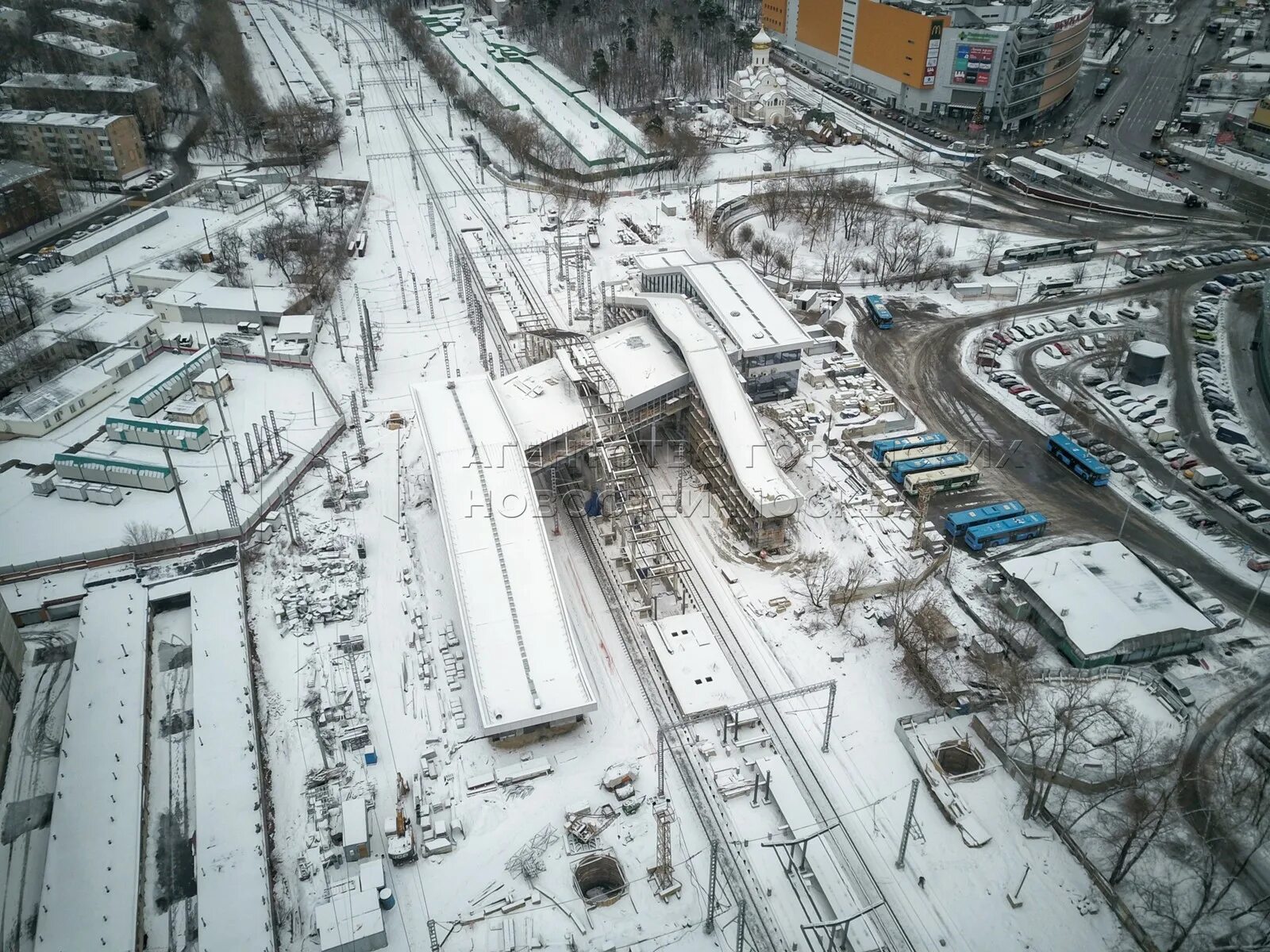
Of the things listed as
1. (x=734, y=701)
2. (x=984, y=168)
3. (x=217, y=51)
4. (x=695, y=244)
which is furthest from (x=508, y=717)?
(x=217, y=51)

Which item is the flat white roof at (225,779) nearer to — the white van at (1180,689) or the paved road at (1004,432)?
the paved road at (1004,432)

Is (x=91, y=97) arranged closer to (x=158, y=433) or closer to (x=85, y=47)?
(x=85, y=47)

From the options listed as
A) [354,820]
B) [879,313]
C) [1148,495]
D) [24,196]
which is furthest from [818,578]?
[24,196]

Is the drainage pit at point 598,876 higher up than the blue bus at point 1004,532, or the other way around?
the blue bus at point 1004,532

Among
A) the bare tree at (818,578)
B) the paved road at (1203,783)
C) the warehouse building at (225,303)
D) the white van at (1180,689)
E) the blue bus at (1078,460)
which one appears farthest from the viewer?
the warehouse building at (225,303)

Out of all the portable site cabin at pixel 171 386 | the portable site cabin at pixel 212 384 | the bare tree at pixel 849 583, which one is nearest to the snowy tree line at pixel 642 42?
the portable site cabin at pixel 171 386

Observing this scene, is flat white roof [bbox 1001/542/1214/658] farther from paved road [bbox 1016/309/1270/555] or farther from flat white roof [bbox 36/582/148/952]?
flat white roof [bbox 36/582/148/952]
